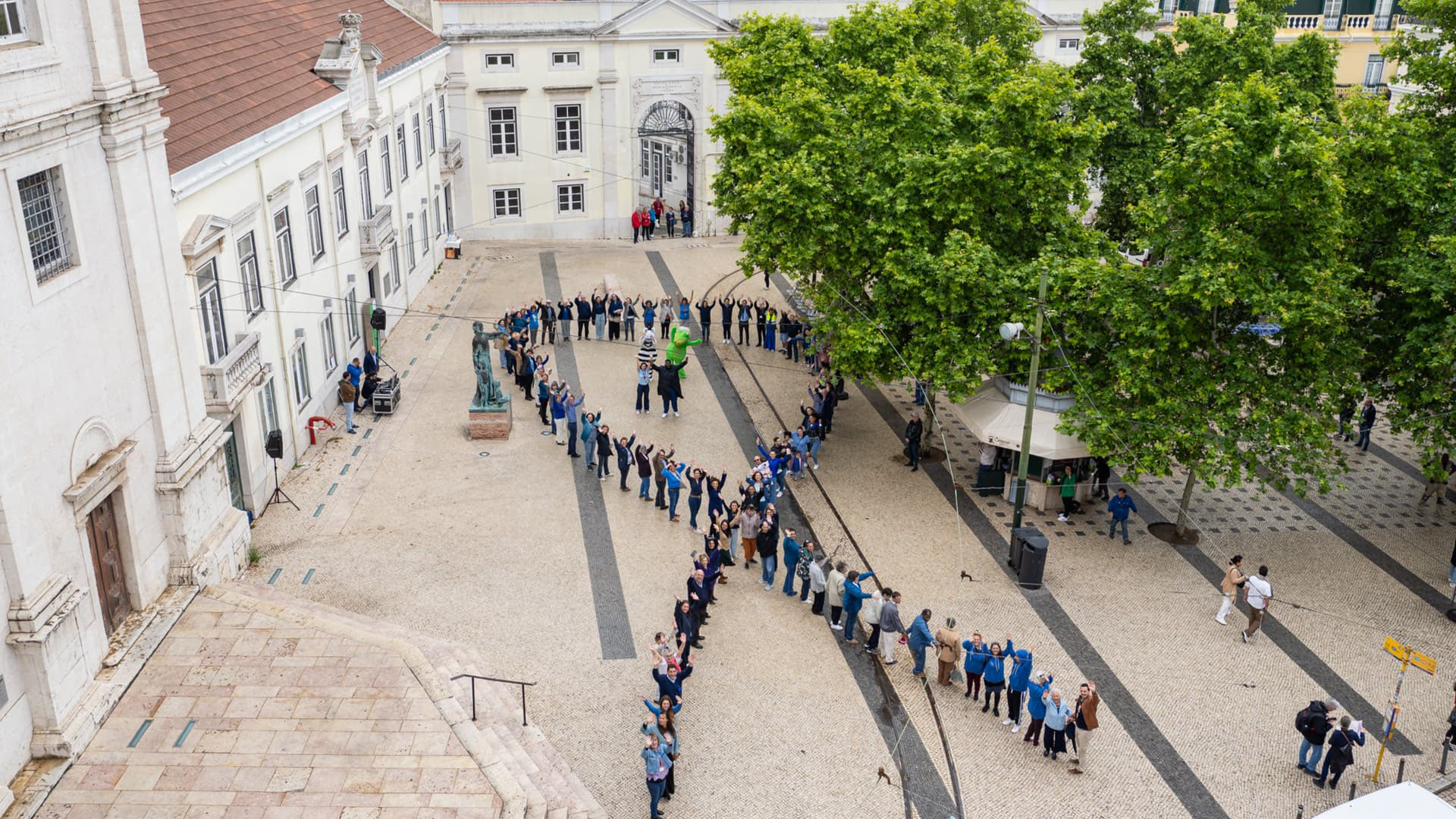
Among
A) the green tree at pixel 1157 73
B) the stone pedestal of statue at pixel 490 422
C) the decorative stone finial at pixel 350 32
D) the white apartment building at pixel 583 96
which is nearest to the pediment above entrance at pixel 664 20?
the white apartment building at pixel 583 96

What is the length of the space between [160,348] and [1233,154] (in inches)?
685

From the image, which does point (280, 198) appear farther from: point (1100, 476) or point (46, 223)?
point (1100, 476)

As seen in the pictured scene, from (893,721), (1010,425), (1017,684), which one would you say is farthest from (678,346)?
(1017,684)

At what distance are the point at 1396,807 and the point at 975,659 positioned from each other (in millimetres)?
5820

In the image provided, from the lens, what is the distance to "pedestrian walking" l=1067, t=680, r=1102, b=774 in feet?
53.4

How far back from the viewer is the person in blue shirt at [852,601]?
62.7 ft

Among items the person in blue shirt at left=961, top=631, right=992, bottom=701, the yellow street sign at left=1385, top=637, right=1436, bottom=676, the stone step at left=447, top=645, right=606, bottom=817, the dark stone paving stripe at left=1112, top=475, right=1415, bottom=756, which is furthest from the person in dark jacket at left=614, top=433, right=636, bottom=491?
the yellow street sign at left=1385, top=637, right=1436, bottom=676

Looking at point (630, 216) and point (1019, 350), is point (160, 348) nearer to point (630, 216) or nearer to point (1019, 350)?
point (1019, 350)

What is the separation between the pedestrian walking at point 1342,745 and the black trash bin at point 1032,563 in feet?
19.1

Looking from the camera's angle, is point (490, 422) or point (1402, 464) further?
point (1402, 464)

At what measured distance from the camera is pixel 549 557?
858 inches

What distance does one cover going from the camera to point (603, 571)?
21.4 m

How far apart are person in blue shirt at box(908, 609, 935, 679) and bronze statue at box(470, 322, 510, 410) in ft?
39.9

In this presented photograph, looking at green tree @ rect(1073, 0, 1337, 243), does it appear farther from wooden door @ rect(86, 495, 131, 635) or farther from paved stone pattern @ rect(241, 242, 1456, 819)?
wooden door @ rect(86, 495, 131, 635)
